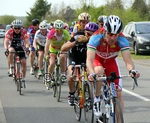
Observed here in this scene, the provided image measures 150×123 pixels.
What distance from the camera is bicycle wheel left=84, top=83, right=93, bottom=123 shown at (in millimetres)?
7586

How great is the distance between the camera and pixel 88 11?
51.7m

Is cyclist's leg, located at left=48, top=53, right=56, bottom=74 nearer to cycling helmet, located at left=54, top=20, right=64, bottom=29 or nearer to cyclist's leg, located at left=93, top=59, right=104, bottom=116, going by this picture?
cycling helmet, located at left=54, top=20, right=64, bottom=29

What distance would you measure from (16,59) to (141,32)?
41.9 ft

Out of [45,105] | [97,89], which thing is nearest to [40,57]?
[45,105]

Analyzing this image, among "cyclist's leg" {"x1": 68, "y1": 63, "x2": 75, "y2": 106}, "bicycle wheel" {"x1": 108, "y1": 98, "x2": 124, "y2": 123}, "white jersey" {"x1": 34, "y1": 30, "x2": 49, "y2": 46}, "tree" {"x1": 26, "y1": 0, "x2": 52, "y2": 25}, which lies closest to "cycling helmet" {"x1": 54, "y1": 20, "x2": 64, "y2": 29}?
"cyclist's leg" {"x1": 68, "y1": 63, "x2": 75, "y2": 106}

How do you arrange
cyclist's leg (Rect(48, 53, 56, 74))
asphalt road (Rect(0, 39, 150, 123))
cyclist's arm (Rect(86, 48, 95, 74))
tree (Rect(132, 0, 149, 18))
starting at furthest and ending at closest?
tree (Rect(132, 0, 149, 18)) → cyclist's leg (Rect(48, 53, 56, 74)) → asphalt road (Rect(0, 39, 150, 123)) → cyclist's arm (Rect(86, 48, 95, 74))

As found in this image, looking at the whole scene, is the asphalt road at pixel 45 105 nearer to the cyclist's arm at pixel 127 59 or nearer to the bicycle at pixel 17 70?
the bicycle at pixel 17 70

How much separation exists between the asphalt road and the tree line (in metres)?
34.8

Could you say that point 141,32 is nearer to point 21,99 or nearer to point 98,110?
point 21,99

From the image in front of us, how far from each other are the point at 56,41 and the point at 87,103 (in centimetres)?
412

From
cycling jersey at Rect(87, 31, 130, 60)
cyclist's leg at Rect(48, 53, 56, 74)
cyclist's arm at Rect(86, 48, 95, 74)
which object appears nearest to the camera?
cyclist's arm at Rect(86, 48, 95, 74)

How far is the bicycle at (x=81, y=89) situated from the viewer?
7.77 m

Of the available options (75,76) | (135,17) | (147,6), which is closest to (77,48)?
(75,76)

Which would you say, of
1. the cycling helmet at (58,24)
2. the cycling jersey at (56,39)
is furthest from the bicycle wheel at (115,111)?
the cycling jersey at (56,39)
